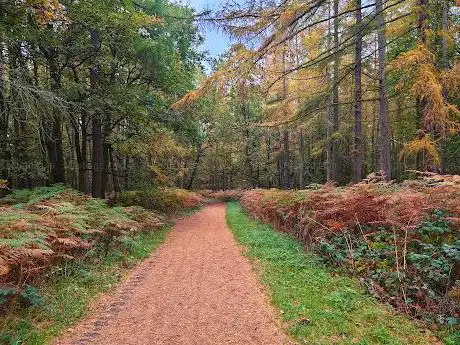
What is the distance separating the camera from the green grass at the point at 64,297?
3781 mm

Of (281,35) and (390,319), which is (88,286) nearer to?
(390,319)

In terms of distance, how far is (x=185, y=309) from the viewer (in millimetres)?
4672

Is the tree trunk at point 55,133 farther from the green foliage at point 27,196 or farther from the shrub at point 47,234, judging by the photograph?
the shrub at point 47,234

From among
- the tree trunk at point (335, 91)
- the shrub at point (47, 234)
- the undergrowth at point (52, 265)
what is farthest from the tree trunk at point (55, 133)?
the tree trunk at point (335, 91)

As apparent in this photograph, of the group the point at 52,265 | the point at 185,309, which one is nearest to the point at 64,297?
the point at 52,265

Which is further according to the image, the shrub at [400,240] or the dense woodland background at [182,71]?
the dense woodland background at [182,71]

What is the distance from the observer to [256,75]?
267 inches

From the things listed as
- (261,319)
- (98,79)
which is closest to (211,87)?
(261,319)

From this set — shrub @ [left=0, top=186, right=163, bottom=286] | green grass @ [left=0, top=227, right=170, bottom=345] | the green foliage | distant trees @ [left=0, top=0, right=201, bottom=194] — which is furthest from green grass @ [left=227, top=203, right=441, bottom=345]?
the green foliage

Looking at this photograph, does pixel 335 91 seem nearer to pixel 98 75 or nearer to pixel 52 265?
pixel 98 75

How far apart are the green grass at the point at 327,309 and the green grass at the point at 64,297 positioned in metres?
2.79

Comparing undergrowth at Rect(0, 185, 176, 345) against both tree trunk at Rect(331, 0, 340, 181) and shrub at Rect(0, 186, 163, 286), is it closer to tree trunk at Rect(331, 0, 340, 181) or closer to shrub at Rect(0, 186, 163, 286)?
shrub at Rect(0, 186, 163, 286)

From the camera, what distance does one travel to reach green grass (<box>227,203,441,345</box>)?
3637 millimetres

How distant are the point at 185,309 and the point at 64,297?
181cm
